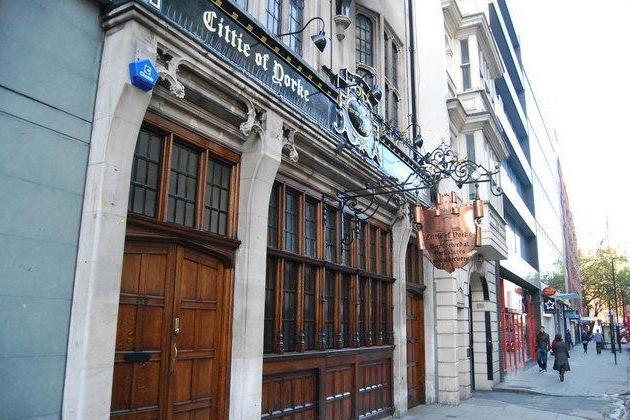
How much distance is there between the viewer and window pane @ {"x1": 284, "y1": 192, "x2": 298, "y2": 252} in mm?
8813

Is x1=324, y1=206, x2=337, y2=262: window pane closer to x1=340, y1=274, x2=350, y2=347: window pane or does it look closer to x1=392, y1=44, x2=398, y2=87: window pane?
x1=340, y1=274, x2=350, y2=347: window pane

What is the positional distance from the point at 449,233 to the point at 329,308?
376 centimetres

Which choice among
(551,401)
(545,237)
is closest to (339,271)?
(551,401)

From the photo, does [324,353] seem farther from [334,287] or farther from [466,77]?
[466,77]

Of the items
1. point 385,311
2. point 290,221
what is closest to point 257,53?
point 290,221

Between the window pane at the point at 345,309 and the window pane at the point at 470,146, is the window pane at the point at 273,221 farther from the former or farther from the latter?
the window pane at the point at 470,146

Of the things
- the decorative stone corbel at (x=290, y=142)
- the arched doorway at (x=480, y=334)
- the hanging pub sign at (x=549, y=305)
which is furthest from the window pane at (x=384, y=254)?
the hanging pub sign at (x=549, y=305)

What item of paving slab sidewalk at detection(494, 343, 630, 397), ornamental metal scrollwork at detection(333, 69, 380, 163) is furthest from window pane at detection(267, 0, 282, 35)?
paving slab sidewalk at detection(494, 343, 630, 397)

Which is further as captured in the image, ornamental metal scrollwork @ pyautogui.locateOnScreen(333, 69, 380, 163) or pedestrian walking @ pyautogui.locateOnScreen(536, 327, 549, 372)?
Result: pedestrian walking @ pyautogui.locateOnScreen(536, 327, 549, 372)

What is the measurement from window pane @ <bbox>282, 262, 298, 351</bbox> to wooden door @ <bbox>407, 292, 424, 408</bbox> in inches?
219

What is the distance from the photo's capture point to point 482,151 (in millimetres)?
19094

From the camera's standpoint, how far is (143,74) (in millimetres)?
5195

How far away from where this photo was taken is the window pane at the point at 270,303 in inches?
314

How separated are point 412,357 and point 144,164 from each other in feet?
32.0
